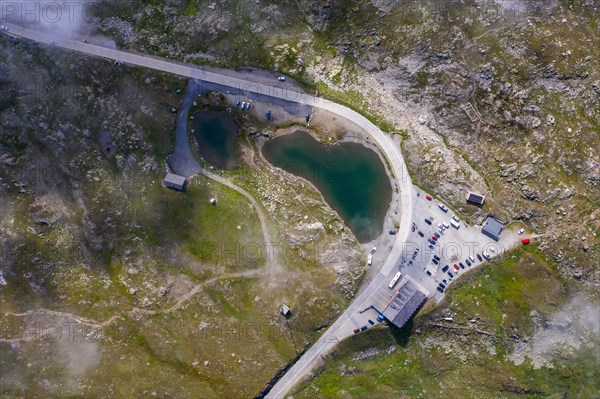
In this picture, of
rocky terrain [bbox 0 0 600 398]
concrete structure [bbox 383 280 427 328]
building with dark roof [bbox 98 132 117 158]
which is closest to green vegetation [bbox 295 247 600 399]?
rocky terrain [bbox 0 0 600 398]

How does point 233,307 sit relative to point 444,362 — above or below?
below

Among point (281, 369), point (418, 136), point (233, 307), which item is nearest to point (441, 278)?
point (418, 136)

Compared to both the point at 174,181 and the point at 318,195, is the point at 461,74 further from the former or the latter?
the point at 174,181

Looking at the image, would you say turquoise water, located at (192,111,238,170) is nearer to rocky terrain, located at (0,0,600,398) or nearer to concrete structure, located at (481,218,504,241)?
rocky terrain, located at (0,0,600,398)

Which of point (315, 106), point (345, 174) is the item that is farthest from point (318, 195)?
point (315, 106)

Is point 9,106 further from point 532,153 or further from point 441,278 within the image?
point 532,153
